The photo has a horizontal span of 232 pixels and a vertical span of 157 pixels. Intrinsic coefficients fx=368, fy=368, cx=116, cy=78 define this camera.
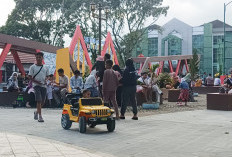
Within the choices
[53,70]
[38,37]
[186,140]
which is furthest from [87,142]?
[38,37]

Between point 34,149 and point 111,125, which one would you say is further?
point 111,125

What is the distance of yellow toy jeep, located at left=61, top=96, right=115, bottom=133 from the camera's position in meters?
7.69

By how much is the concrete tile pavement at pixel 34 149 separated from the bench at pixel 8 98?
33.6 ft

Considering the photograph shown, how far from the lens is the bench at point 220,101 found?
13570mm

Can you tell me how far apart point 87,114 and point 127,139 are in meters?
1.12

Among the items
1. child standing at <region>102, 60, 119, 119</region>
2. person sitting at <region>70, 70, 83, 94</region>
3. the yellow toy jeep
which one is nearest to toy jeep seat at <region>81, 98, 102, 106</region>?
the yellow toy jeep

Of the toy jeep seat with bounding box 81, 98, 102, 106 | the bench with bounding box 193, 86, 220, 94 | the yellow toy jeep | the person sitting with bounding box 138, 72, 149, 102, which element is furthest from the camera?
the bench with bounding box 193, 86, 220, 94

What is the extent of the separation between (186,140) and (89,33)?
1431 inches

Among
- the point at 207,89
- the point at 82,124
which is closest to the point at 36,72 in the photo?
the point at 82,124

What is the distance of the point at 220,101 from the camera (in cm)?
1377

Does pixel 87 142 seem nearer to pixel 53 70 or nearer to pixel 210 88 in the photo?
pixel 53 70

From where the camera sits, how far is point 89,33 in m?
42.4

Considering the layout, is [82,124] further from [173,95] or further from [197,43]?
[197,43]

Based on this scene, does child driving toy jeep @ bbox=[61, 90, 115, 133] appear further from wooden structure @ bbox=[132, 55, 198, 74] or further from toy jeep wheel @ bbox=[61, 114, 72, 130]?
wooden structure @ bbox=[132, 55, 198, 74]
